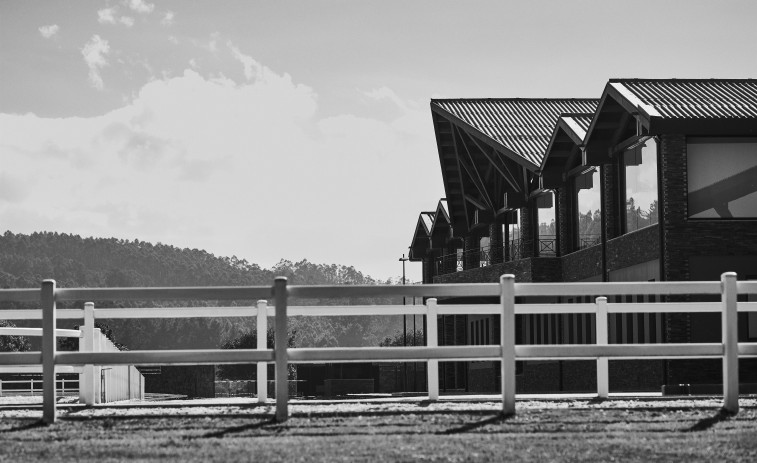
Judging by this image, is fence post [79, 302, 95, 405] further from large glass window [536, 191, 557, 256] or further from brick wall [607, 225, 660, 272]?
large glass window [536, 191, 557, 256]

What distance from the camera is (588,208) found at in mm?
39188

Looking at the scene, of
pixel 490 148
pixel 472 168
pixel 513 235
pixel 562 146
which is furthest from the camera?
pixel 472 168

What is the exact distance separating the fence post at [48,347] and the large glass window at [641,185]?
22256 mm

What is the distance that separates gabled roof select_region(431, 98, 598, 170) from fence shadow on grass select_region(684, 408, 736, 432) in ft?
98.5

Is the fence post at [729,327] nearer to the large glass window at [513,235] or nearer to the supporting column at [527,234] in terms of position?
the supporting column at [527,234]

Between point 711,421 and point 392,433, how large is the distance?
9.09ft

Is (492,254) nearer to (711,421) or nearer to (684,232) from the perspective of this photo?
(684,232)

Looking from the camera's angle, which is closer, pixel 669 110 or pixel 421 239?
pixel 669 110

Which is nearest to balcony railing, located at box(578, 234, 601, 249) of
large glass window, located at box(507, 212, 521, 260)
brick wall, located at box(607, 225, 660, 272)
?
brick wall, located at box(607, 225, 660, 272)

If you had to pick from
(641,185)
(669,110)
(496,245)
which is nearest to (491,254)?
(496,245)

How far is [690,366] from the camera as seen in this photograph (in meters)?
28.3

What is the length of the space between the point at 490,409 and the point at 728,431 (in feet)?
7.17

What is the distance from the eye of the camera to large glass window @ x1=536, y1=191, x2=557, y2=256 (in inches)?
1671

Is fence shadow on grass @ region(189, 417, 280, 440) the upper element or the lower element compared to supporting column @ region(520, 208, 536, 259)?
lower
